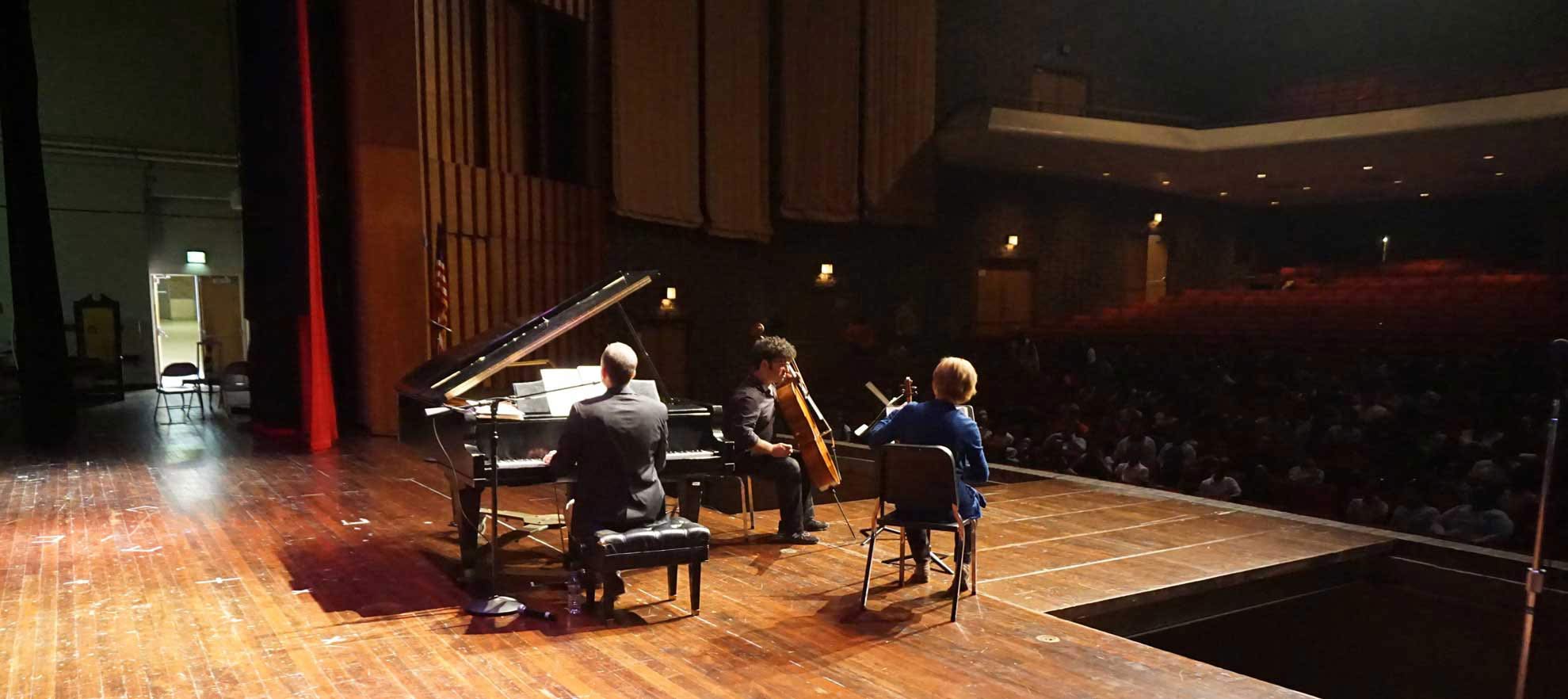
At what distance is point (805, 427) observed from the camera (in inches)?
169

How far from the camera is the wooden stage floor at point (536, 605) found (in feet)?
9.30

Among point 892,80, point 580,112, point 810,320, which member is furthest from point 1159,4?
point 580,112

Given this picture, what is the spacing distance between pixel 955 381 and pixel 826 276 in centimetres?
828

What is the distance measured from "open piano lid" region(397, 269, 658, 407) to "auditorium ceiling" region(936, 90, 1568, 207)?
841 centimetres

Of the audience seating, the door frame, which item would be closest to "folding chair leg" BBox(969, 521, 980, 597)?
the audience seating

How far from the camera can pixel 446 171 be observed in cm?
854

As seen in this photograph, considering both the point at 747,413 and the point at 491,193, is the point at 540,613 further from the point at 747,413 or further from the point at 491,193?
the point at 491,193

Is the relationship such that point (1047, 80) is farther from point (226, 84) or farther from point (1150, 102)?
point (226, 84)

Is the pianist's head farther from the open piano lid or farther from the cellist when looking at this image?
the cellist

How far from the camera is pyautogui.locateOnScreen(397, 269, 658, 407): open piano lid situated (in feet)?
11.5

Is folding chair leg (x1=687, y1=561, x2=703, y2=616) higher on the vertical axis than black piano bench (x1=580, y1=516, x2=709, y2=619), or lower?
lower

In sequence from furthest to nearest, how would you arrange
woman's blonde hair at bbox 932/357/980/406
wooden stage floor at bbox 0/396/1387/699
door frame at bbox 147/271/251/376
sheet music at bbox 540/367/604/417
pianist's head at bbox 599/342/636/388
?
door frame at bbox 147/271/251/376 < sheet music at bbox 540/367/604/417 < woman's blonde hair at bbox 932/357/980/406 < pianist's head at bbox 599/342/636/388 < wooden stage floor at bbox 0/396/1387/699

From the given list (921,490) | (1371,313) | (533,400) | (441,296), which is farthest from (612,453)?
(1371,313)

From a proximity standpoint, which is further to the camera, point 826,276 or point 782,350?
point 826,276
